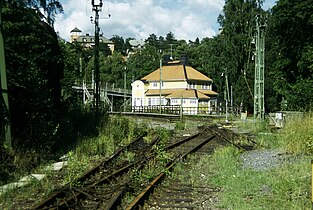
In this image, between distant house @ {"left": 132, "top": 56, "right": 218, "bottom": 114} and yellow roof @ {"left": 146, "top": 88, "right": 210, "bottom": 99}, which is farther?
distant house @ {"left": 132, "top": 56, "right": 218, "bottom": 114}

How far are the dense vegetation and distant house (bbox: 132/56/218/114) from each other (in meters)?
3.37

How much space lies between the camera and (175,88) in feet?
250

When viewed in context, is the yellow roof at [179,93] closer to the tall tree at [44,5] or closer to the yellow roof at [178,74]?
the yellow roof at [178,74]

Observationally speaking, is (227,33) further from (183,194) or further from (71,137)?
(183,194)

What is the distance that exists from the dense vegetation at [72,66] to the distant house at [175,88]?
3.37 metres

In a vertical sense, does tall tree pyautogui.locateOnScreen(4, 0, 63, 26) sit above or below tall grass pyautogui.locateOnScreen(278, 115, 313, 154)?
above

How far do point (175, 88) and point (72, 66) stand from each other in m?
33.9

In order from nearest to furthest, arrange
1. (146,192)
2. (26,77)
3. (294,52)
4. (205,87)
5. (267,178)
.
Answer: (146,192)
(267,178)
(26,77)
(294,52)
(205,87)

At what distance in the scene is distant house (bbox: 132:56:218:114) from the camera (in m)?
71.7

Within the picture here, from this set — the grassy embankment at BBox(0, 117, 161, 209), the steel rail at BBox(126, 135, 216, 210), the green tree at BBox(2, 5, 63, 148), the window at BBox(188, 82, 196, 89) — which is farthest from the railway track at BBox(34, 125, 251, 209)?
the window at BBox(188, 82, 196, 89)

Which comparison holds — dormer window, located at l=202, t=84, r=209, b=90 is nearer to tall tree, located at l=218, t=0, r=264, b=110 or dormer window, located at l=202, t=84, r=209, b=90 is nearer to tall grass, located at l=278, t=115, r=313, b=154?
tall tree, located at l=218, t=0, r=264, b=110

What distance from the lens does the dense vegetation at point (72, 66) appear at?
12.4m

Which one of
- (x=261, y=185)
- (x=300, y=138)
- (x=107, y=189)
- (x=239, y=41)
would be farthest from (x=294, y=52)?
(x=107, y=189)

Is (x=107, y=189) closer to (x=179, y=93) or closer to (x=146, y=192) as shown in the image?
(x=146, y=192)
